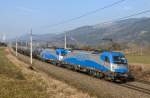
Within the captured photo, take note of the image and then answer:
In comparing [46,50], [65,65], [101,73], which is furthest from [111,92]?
[46,50]

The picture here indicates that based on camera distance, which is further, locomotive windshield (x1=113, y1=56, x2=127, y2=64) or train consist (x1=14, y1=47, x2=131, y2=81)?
locomotive windshield (x1=113, y1=56, x2=127, y2=64)

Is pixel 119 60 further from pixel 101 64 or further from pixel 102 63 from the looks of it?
pixel 101 64

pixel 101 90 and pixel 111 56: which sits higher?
pixel 111 56

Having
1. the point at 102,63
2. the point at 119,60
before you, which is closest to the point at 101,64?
the point at 102,63

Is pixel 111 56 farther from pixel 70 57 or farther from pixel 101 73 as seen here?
pixel 70 57

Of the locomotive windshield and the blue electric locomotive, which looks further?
the locomotive windshield

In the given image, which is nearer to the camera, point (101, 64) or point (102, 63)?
point (102, 63)

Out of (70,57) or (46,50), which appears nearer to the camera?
(70,57)

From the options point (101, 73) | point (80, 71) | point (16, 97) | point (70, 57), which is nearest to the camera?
point (16, 97)

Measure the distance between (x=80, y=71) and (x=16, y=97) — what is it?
23.6 m

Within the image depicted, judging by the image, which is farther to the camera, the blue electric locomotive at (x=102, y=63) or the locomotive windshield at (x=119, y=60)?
the locomotive windshield at (x=119, y=60)

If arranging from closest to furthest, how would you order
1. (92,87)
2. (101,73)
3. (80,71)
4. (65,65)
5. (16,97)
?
(16,97) → (92,87) → (101,73) → (80,71) → (65,65)

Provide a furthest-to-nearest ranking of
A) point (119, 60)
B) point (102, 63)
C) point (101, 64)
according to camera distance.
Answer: point (101, 64) → point (102, 63) → point (119, 60)

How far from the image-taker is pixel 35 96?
59.0ft
